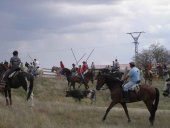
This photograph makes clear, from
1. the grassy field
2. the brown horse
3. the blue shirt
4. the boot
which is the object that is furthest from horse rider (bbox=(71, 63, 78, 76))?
the blue shirt

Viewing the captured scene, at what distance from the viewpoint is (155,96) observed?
23.8 metres

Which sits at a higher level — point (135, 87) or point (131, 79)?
point (131, 79)

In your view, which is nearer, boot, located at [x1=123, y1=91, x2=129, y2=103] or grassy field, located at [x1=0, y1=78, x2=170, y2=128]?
grassy field, located at [x1=0, y1=78, x2=170, y2=128]

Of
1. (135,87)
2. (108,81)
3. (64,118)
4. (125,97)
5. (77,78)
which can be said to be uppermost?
(108,81)

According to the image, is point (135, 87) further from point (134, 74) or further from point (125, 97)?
point (125, 97)

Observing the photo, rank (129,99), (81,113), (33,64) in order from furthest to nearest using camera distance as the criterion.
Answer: (33,64)
(81,113)
(129,99)

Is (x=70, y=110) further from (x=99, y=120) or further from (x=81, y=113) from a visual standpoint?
(x=99, y=120)

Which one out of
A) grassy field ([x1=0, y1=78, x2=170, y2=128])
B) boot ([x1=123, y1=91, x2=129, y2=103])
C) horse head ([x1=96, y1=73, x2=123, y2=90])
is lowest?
grassy field ([x1=0, y1=78, x2=170, y2=128])

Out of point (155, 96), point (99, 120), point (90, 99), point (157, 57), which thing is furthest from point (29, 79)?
point (157, 57)

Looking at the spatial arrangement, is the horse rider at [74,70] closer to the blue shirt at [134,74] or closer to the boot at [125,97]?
the boot at [125,97]

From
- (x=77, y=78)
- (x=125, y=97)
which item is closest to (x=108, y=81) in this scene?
(x=125, y=97)

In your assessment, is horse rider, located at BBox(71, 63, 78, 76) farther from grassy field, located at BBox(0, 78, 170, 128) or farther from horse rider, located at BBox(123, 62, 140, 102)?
horse rider, located at BBox(123, 62, 140, 102)

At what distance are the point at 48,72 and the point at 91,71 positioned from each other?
502 inches

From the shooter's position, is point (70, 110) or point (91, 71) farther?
point (91, 71)
